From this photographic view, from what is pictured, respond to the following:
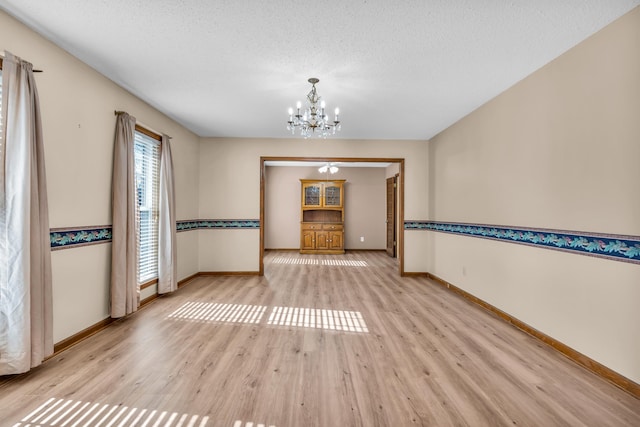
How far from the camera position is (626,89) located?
82.2 inches

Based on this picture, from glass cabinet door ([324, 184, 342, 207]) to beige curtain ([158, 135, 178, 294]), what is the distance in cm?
492

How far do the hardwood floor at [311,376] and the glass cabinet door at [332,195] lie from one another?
5.12 meters

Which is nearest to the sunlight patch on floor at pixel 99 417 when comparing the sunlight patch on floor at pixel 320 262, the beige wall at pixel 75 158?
the beige wall at pixel 75 158

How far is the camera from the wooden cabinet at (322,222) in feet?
27.6

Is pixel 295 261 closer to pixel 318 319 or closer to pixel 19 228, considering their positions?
pixel 318 319

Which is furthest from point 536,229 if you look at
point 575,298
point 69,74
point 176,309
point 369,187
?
point 369,187

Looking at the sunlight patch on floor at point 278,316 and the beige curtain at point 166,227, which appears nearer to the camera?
the sunlight patch on floor at point 278,316

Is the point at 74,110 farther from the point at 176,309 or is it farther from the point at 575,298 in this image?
the point at 575,298

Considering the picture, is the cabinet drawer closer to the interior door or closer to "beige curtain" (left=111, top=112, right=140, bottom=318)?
the interior door

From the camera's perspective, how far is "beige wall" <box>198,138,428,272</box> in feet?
18.0

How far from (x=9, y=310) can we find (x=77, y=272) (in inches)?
27.7

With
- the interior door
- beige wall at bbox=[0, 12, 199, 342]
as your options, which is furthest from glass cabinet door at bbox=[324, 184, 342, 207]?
beige wall at bbox=[0, 12, 199, 342]

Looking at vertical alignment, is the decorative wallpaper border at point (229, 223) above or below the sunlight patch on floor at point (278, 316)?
above

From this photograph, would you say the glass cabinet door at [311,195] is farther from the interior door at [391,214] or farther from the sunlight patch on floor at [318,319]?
the sunlight patch on floor at [318,319]
